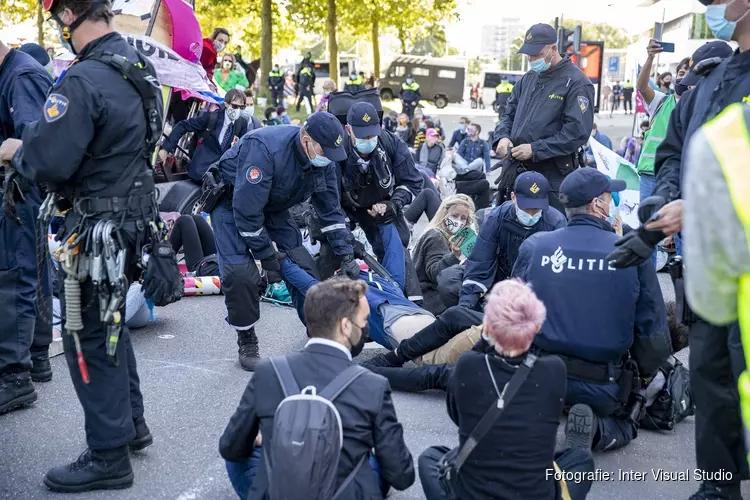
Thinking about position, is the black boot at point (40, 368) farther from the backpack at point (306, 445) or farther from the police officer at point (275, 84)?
the police officer at point (275, 84)

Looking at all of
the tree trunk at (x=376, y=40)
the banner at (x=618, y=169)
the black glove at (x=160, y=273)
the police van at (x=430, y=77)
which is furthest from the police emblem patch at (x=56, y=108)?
the police van at (x=430, y=77)

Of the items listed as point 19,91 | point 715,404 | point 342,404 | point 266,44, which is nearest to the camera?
point 342,404

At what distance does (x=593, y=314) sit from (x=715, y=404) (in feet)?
3.14

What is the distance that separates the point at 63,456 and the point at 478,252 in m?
2.92

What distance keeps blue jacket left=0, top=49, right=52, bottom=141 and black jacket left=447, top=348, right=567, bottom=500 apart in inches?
111

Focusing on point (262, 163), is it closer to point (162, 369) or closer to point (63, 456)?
point (162, 369)

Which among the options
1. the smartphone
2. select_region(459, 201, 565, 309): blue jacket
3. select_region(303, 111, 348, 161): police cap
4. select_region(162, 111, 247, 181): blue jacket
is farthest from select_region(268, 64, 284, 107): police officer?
select_region(303, 111, 348, 161): police cap

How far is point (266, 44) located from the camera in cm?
3022

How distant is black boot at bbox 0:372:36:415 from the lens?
500 centimetres

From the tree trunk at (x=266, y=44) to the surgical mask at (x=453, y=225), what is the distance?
2360 cm

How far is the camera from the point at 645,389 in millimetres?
4992

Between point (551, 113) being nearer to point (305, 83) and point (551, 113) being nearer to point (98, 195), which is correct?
point (98, 195)

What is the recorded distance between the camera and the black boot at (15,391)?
16.4 ft

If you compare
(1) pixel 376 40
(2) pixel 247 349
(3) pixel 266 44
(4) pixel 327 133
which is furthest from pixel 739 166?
(1) pixel 376 40
